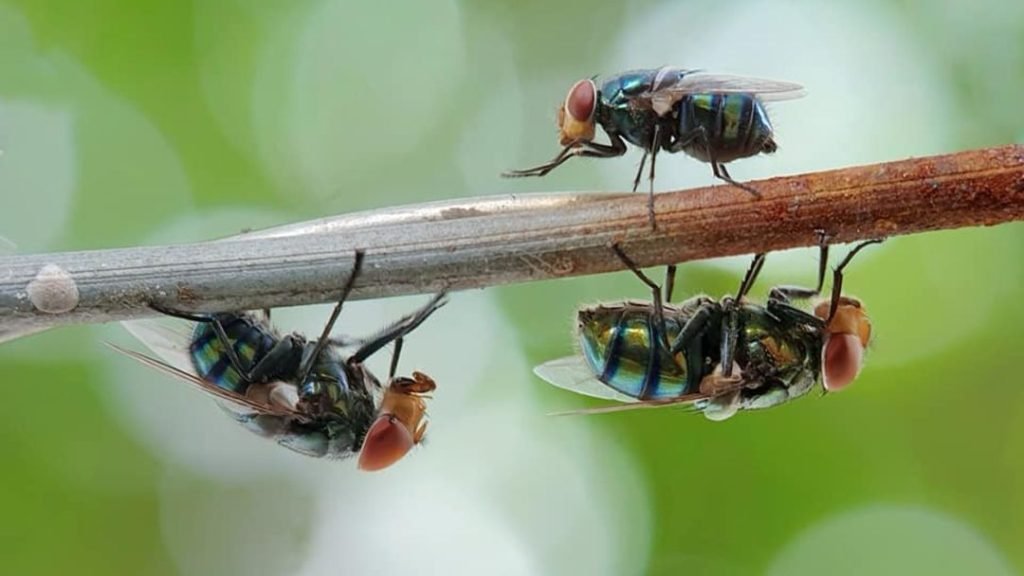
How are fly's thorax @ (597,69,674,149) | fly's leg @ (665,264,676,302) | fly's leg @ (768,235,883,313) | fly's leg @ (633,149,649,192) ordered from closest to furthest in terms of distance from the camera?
1. fly's leg @ (768,235,883,313)
2. fly's leg @ (665,264,676,302)
3. fly's leg @ (633,149,649,192)
4. fly's thorax @ (597,69,674,149)

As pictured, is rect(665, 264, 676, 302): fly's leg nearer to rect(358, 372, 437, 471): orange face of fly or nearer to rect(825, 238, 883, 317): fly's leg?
rect(825, 238, 883, 317): fly's leg

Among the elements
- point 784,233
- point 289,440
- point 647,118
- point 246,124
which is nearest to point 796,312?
point 647,118

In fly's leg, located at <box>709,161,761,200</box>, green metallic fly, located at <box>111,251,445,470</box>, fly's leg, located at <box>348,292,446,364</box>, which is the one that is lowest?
green metallic fly, located at <box>111,251,445,470</box>

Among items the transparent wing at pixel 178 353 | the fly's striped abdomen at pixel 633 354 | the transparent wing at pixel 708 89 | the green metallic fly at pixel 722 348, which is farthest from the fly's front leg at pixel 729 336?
the transparent wing at pixel 178 353

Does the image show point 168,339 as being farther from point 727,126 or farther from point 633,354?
point 727,126

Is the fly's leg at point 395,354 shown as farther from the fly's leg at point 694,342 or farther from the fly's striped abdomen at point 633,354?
the fly's leg at point 694,342

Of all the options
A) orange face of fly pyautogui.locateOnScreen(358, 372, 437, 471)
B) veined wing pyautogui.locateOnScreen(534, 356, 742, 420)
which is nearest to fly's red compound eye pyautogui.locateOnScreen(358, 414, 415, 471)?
orange face of fly pyautogui.locateOnScreen(358, 372, 437, 471)
